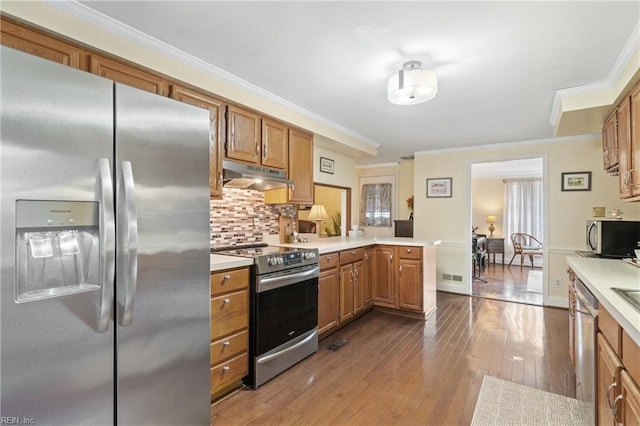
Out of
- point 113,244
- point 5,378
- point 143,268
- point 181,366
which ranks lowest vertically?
point 181,366

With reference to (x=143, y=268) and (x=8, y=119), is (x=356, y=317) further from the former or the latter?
(x=8, y=119)

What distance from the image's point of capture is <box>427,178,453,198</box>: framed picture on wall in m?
5.24

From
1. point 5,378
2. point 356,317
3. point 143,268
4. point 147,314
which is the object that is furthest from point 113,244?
point 356,317

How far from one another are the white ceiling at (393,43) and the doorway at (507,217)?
436 centimetres

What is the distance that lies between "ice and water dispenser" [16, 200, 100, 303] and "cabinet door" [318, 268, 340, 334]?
6.72ft

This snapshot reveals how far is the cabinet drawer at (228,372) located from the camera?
2047 mm

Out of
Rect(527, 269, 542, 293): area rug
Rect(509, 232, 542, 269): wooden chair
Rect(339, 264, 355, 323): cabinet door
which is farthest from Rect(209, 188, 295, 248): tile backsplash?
Rect(509, 232, 542, 269): wooden chair

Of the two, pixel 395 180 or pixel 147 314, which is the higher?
pixel 395 180

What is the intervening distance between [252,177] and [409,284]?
2.39 m

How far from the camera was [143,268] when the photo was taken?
1411 mm

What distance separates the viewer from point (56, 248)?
1.17 meters

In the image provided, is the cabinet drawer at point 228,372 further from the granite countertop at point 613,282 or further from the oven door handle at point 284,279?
the granite countertop at point 613,282

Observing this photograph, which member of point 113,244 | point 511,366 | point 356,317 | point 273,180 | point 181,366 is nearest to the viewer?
point 113,244

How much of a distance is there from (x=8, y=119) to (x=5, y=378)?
33.0 inches
